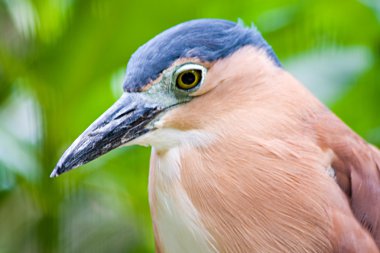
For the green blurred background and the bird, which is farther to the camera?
the green blurred background

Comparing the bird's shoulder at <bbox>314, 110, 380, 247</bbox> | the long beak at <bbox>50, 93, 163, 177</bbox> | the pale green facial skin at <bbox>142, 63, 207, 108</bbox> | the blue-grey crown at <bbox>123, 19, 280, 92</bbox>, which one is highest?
the blue-grey crown at <bbox>123, 19, 280, 92</bbox>

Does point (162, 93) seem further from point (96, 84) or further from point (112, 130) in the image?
point (96, 84)

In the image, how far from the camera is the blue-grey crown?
1.71 m

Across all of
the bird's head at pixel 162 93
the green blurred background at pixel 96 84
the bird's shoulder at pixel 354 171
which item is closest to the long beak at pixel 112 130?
the bird's head at pixel 162 93

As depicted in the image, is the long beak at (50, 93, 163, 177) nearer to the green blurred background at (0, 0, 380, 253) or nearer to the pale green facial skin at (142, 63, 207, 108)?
the pale green facial skin at (142, 63, 207, 108)

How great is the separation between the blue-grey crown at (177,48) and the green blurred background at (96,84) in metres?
0.70

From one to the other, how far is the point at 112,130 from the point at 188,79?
202 millimetres

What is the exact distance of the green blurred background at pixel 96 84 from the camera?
241cm

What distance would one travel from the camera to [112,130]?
5.62ft

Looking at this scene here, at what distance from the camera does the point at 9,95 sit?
2.71 metres

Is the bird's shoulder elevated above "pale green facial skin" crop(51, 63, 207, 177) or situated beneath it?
situated beneath

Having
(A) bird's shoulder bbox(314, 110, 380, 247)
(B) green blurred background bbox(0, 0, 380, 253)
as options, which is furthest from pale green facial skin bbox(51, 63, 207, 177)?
(B) green blurred background bbox(0, 0, 380, 253)

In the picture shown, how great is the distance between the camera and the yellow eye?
173 cm

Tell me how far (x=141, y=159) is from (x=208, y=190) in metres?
0.98
